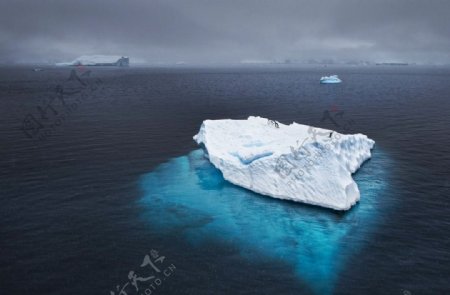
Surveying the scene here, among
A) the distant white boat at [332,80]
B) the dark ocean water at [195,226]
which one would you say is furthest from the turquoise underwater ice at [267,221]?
the distant white boat at [332,80]

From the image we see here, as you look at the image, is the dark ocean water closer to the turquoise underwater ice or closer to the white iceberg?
the turquoise underwater ice

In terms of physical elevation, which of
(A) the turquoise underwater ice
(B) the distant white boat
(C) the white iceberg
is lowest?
(A) the turquoise underwater ice

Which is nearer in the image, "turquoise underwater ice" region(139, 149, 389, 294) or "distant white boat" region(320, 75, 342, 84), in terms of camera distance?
"turquoise underwater ice" region(139, 149, 389, 294)

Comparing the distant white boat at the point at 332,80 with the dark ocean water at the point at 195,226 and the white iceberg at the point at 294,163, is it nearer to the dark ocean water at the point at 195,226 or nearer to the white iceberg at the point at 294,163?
the dark ocean water at the point at 195,226

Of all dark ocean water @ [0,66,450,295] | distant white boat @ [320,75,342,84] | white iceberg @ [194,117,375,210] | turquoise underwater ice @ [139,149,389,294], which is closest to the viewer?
dark ocean water @ [0,66,450,295]

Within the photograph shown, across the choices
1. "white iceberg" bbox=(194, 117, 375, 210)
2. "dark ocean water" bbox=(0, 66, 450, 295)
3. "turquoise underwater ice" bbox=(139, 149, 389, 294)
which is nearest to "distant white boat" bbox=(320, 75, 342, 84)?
"dark ocean water" bbox=(0, 66, 450, 295)

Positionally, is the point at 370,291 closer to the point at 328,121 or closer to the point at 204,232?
the point at 204,232

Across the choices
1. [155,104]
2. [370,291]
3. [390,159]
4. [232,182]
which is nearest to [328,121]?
[390,159]
